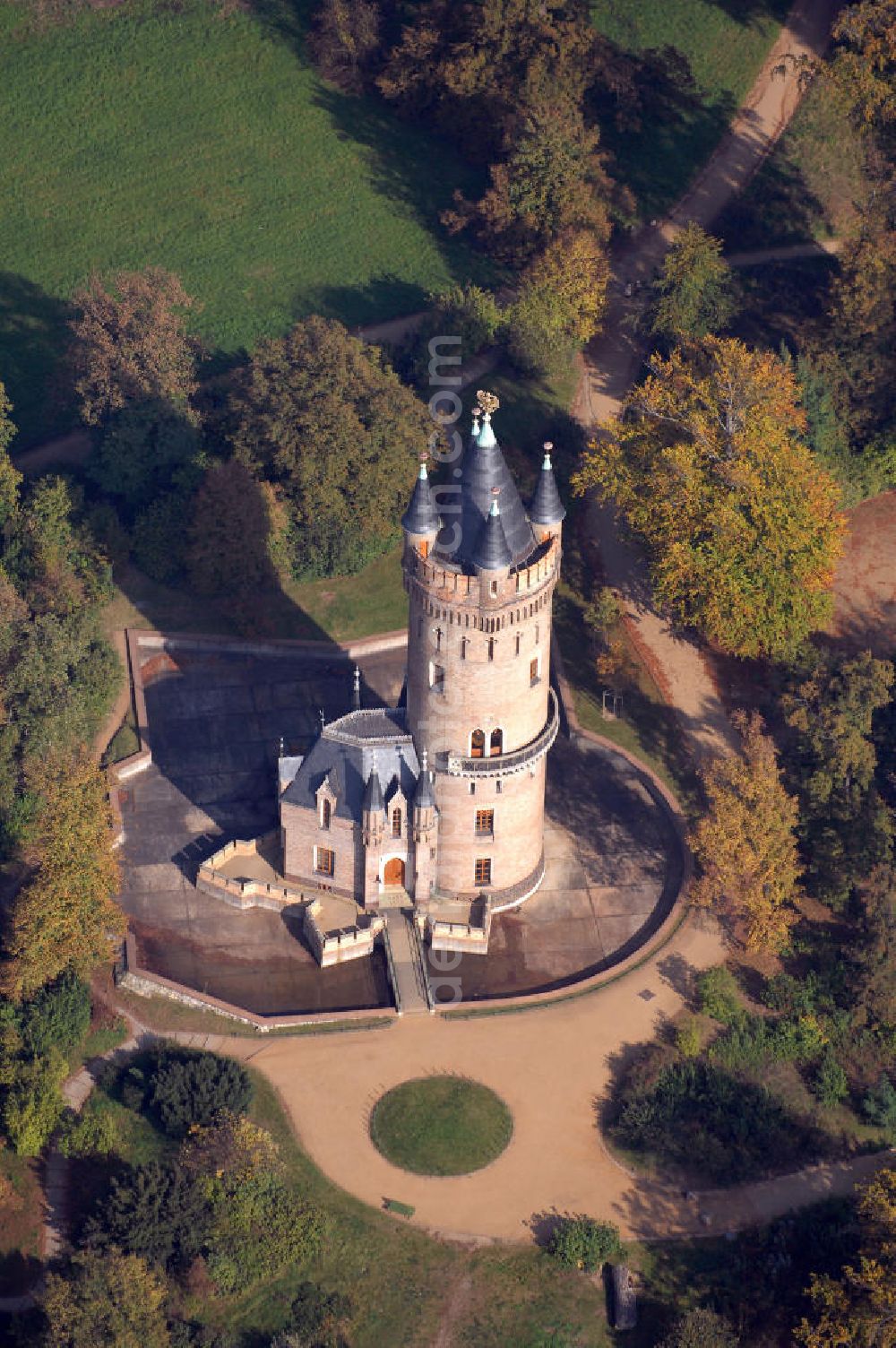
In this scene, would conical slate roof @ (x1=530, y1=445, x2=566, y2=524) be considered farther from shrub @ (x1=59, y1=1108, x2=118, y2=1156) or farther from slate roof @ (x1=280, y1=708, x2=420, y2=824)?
shrub @ (x1=59, y1=1108, x2=118, y2=1156)

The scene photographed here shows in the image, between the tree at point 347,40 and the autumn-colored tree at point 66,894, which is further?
the tree at point 347,40

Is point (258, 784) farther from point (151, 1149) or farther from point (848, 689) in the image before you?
point (848, 689)

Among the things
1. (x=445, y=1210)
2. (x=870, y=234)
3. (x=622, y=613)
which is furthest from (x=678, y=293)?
(x=445, y=1210)

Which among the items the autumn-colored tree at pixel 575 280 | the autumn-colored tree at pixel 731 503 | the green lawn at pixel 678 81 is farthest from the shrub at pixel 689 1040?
the green lawn at pixel 678 81

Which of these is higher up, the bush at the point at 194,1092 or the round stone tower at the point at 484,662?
the round stone tower at the point at 484,662

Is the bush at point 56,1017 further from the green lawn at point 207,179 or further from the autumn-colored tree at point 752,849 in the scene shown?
the green lawn at point 207,179

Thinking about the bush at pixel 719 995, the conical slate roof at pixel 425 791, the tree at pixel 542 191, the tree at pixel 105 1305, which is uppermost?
the tree at pixel 542 191

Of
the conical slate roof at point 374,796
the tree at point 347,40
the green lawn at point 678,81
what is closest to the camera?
the conical slate roof at point 374,796

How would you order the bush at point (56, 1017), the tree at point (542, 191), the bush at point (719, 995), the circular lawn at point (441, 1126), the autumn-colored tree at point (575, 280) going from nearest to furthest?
the circular lawn at point (441, 1126), the bush at point (56, 1017), the bush at point (719, 995), the autumn-colored tree at point (575, 280), the tree at point (542, 191)
